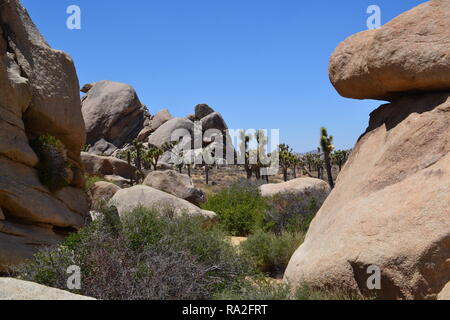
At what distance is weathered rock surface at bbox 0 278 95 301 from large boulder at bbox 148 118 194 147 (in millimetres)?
59746

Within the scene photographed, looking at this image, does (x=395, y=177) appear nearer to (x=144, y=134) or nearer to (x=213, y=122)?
(x=213, y=122)

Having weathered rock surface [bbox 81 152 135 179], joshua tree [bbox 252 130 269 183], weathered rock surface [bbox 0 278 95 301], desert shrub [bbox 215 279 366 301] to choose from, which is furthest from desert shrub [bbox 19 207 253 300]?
joshua tree [bbox 252 130 269 183]

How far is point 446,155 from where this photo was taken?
6.42 m

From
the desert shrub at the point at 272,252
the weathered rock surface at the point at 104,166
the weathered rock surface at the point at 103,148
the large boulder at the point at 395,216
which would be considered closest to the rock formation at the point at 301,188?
the desert shrub at the point at 272,252

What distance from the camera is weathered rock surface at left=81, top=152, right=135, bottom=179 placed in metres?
32.2

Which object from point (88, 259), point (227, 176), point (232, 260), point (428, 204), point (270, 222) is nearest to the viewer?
point (428, 204)

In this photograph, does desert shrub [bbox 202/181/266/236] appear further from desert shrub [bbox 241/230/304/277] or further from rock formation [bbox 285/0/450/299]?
rock formation [bbox 285/0/450/299]

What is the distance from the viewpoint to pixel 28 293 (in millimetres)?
5184

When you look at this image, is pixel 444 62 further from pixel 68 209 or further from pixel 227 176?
pixel 227 176

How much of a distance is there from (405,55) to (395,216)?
2584 mm

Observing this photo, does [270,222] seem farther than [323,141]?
No

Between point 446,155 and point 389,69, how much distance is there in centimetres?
173
